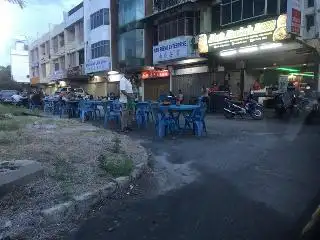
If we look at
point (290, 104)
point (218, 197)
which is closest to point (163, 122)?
point (218, 197)

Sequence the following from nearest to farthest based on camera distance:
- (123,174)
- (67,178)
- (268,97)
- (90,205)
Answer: (90,205), (67,178), (123,174), (268,97)

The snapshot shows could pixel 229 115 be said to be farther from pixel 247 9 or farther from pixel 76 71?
pixel 76 71

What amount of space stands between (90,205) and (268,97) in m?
13.9

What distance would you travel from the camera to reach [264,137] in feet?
33.2

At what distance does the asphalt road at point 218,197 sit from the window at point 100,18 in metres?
32.8

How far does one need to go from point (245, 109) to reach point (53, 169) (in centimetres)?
1175

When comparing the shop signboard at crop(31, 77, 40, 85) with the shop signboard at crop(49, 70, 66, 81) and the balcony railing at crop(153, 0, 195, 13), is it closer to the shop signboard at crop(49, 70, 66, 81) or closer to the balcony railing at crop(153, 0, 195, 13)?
the shop signboard at crop(49, 70, 66, 81)

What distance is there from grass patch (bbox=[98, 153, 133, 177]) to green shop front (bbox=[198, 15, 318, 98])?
13.6 metres

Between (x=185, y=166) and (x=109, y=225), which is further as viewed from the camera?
(x=185, y=166)

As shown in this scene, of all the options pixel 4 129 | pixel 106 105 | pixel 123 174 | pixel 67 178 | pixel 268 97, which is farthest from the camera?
pixel 268 97

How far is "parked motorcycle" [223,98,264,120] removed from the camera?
16.0 meters

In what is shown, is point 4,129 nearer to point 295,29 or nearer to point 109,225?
point 109,225

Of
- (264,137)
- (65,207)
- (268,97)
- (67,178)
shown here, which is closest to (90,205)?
(65,207)

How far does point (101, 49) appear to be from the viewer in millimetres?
40156
